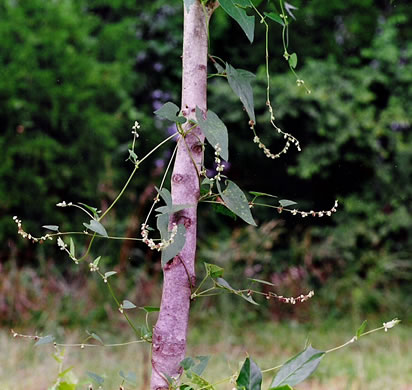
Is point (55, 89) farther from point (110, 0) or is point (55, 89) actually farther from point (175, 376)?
point (175, 376)

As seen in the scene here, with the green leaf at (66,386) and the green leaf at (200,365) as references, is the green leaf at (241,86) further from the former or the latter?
the green leaf at (66,386)

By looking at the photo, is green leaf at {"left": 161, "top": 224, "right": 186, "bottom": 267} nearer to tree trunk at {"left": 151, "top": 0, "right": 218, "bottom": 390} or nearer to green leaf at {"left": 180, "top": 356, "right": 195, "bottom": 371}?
tree trunk at {"left": 151, "top": 0, "right": 218, "bottom": 390}

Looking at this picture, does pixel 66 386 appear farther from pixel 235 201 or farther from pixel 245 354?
Result: pixel 245 354

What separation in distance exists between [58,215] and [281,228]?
233 centimetres

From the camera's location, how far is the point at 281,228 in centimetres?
628

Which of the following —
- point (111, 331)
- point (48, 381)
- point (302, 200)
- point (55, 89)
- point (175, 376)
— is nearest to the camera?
point (175, 376)

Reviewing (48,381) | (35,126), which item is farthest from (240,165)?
(48,381)

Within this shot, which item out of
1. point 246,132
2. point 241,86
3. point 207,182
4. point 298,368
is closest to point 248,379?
point 298,368

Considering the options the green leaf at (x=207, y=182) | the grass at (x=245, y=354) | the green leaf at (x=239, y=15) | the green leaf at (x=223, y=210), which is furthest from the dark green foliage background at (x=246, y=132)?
the green leaf at (x=239, y=15)

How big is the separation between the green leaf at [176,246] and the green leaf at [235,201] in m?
0.09

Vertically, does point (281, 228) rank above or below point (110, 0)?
below

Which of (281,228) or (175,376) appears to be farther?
(281,228)

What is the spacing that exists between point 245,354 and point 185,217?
4.57 feet

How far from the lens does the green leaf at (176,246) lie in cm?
93
